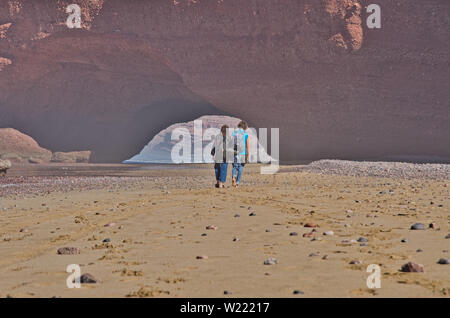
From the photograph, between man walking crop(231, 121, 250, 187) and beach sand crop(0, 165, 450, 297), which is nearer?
beach sand crop(0, 165, 450, 297)

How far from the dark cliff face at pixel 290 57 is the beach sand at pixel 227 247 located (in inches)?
1062

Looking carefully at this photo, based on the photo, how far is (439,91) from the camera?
115ft

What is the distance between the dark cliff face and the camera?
34.9m

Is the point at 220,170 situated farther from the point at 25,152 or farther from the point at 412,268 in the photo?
the point at 25,152

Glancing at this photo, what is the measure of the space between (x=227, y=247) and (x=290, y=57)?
31901 mm

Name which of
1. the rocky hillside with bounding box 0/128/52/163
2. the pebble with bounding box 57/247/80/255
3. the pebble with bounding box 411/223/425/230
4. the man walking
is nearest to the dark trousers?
the man walking

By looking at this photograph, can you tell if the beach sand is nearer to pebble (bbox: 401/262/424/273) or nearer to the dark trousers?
pebble (bbox: 401/262/424/273)

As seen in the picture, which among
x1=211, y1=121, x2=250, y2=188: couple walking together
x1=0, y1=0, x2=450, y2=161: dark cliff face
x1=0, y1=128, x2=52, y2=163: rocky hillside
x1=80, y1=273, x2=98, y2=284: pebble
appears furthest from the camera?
x1=0, y1=128, x2=52, y2=163: rocky hillside

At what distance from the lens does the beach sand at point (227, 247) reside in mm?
3600

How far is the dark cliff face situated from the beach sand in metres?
27.0

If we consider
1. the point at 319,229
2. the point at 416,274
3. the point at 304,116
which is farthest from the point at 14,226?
the point at 304,116

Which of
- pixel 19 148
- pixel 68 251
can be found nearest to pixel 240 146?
pixel 68 251

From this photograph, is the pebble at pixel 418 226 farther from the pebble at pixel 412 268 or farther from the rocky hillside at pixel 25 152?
the rocky hillside at pixel 25 152
